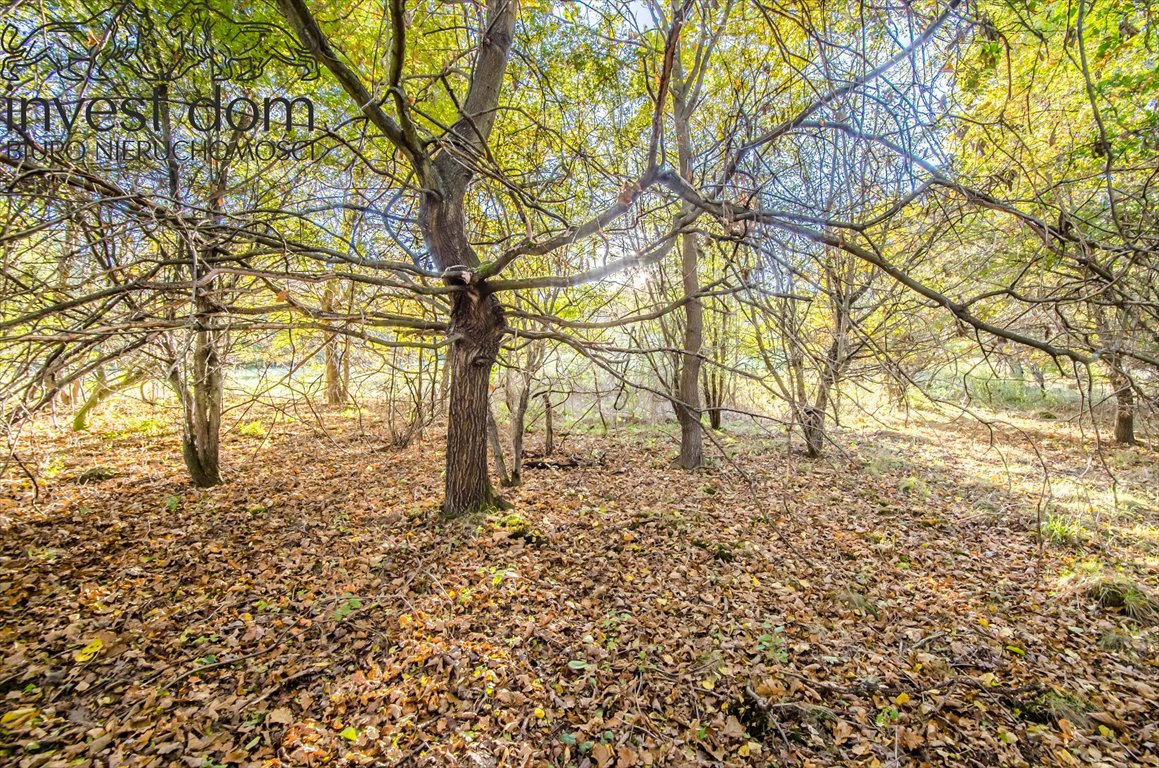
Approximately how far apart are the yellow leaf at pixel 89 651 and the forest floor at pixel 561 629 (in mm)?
17

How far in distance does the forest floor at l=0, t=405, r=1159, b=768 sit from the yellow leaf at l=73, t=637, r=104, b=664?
2 cm

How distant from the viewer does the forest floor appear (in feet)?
8.08

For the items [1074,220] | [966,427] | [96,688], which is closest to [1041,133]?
[1074,220]

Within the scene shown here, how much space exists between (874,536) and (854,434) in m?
5.94

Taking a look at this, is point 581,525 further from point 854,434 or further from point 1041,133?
point 854,434

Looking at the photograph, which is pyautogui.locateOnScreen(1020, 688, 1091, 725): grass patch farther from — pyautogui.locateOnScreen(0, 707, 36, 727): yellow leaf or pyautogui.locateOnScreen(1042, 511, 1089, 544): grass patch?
pyautogui.locateOnScreen(0, 707, 36, 727): yellow leaf

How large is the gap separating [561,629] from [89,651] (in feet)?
9.26

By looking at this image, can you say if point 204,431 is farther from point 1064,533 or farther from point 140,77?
point 1064,533

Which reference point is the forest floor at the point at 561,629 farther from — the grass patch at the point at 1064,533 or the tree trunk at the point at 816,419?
the tree trunk at the point at 816,419

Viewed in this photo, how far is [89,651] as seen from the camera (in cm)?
280

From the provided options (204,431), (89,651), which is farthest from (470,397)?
(204,431)

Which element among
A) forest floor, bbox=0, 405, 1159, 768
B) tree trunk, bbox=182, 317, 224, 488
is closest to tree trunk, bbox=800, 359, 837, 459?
forest floor, bbox=0, 405, 1159, 768

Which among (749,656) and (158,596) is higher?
(158,596)

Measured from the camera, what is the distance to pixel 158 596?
3357 millimetres
